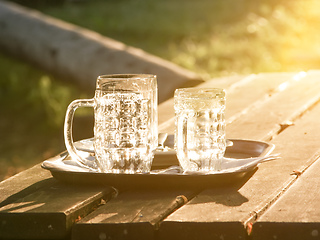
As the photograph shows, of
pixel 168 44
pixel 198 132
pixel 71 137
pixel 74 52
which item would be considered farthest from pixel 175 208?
pixel 168 44

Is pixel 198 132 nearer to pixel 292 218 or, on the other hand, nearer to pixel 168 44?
pixel 292 218

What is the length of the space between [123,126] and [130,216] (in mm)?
321

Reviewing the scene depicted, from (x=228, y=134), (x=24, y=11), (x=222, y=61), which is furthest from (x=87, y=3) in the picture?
(x=228, y=134)

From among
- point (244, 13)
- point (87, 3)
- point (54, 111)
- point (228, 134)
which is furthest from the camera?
point (87, 3)

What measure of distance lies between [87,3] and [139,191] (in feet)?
39.9

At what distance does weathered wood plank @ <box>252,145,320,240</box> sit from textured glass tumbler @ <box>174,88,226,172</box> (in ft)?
0.72

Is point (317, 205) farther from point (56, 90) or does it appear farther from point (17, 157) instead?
point (56, 90)

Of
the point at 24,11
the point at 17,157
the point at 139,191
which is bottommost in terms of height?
the point at 17,157

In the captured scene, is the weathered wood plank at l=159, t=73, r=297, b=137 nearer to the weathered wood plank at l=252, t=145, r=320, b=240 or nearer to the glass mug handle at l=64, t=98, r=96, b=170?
the glass mug handle at l=64, t=98, r=96, b=170

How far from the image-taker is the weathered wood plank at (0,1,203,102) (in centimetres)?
513

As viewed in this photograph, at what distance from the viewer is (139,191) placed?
173cm

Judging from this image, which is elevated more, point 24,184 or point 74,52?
point 74,52

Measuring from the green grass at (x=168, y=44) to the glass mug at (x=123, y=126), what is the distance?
→ 10.6 ft

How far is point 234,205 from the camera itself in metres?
1.57
